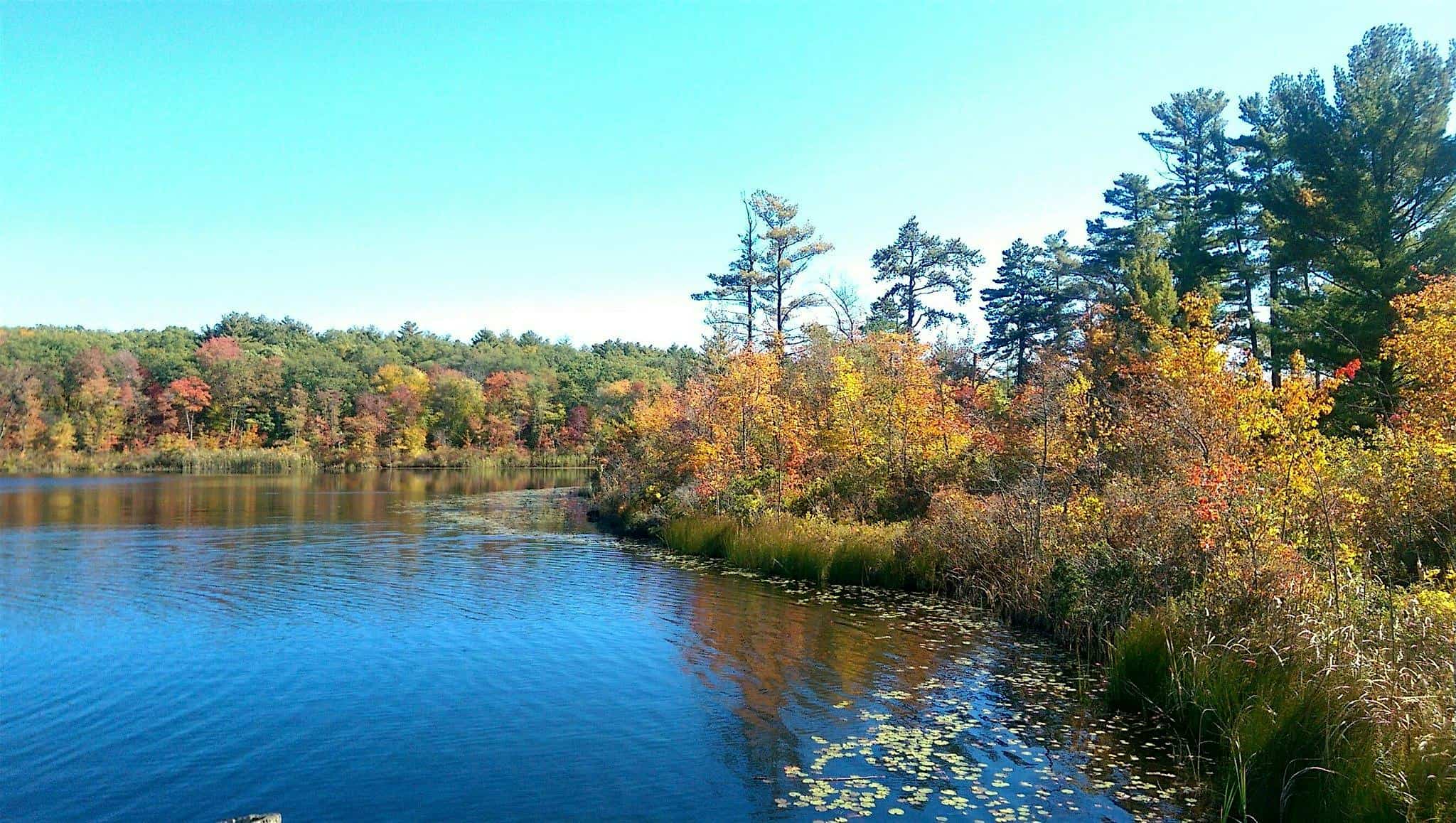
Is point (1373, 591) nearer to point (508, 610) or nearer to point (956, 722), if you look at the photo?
point (956, 722)

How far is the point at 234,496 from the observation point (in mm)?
41875

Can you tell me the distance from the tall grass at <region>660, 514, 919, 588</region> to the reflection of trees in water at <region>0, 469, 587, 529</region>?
13.3 m

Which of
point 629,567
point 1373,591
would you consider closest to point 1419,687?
point 1373,591

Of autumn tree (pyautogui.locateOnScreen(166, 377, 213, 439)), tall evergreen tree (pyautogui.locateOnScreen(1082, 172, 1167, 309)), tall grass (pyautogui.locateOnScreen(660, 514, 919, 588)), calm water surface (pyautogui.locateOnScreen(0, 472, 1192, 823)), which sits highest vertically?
tall evergreen tree (pyautogui.locateOnScreen(1082, 172, 1167, 309))

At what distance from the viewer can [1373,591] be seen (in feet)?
28.9

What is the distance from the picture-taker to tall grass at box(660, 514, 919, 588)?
18.2 m

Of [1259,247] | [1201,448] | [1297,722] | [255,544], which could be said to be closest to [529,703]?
[1297,722]

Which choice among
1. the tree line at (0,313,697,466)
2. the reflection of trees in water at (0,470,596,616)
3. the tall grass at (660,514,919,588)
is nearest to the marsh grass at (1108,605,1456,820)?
the tall grass at (660,514,919,588)

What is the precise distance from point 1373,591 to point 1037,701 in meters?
3.60

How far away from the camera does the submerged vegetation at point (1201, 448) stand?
25.2ft

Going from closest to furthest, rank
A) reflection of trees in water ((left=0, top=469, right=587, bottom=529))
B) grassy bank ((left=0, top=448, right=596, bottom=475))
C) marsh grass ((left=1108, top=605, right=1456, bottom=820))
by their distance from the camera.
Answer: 1. marsh grass ((left=1108, top=605, right=1456, bottom=820))
2. reflection of trees in water ((left=0, top=469, right=587, bottom=529))
3. grassy bank ((left=0, top=448, right=596, bottom=475))

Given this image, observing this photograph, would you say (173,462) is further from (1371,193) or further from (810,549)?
(1371,193)

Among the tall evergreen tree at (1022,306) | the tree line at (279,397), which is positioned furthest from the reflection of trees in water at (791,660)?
the tree line at (279,397)

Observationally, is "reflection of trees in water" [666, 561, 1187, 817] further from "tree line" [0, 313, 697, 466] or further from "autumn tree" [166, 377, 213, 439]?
"autumn tree" [166, 377, 213, 439]
